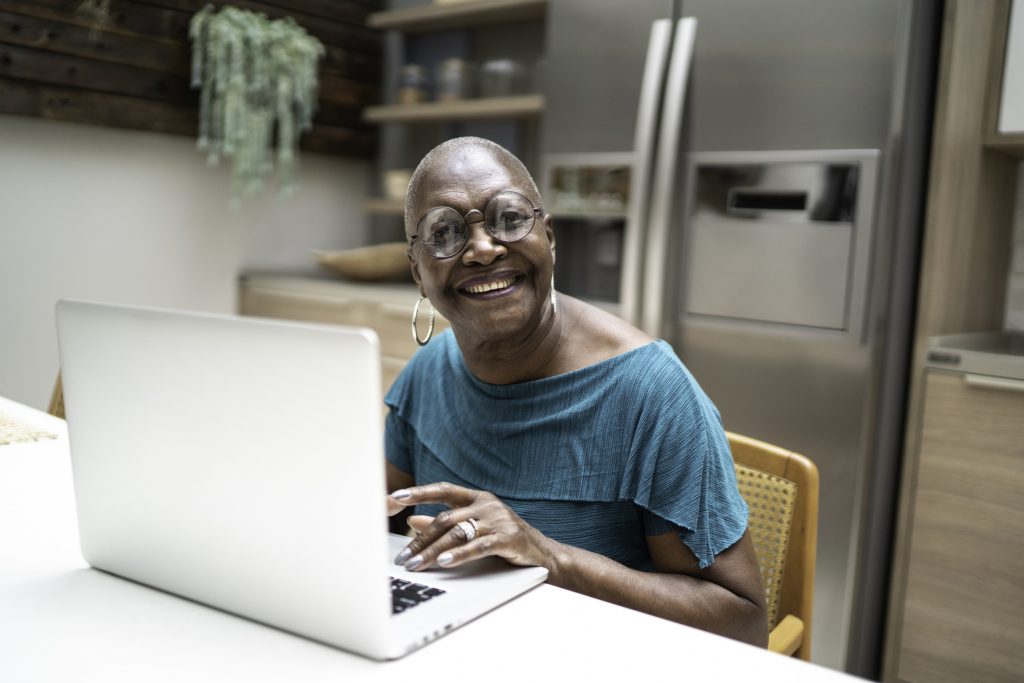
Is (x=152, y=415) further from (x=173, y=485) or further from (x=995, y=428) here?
(x=995, y=428)

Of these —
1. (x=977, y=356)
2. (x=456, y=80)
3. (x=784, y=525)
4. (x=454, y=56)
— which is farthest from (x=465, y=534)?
(x=454, y=56)

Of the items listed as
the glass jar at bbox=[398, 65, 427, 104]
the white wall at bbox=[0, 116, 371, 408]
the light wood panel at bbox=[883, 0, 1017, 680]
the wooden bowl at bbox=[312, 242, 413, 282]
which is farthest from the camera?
the glass jar at bbox=[398, 65, 427, 104]

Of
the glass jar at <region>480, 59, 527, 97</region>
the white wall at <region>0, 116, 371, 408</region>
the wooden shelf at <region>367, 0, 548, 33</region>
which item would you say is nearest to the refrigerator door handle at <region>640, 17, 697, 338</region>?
the wooden shelf at <region>367, 0, 548, 33</region>

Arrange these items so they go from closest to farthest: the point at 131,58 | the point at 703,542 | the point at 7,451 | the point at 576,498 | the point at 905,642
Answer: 1. the point at 703,542
2. the point at 576,498
3. the point at 7,451
4. the point at 905,642
5. the point at 131,58

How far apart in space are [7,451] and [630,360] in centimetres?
100

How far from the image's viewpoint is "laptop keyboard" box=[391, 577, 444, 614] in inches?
31.9

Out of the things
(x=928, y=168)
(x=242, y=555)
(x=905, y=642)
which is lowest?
(x=905, y=642)

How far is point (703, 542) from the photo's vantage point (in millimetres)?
1031

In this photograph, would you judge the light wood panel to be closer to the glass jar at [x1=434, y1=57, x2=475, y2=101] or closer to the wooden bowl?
the glass jar at [x1=434, y1=57, x2=475, y2=101]

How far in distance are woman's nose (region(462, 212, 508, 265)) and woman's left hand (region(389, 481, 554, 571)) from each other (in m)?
0.34

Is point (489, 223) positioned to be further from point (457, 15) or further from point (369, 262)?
point (457, 15)

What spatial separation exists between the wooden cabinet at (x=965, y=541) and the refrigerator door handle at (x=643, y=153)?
31.3 inches

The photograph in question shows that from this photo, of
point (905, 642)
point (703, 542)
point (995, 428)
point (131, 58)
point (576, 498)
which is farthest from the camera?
point (131, 58)

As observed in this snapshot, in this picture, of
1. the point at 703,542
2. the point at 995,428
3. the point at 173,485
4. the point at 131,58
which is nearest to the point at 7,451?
the point at 173,485
